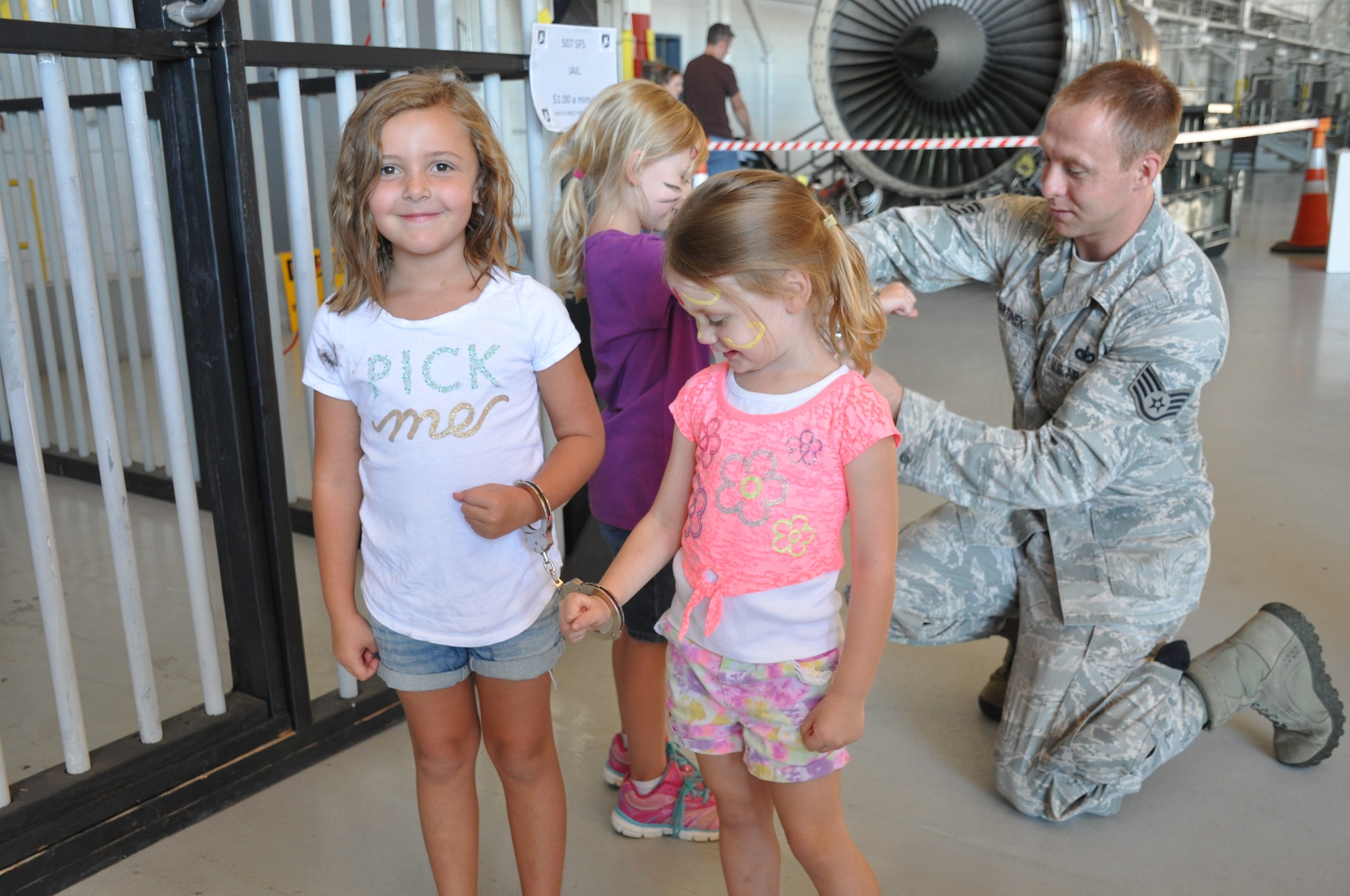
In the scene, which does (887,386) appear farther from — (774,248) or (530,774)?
(530,774)

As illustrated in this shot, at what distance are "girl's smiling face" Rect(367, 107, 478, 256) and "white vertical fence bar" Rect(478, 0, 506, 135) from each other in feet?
2.93

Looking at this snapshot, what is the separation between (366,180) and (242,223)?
62 cm

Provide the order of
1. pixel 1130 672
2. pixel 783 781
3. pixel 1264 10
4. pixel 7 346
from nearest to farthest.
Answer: pixel 783 781 → pixel 7 346 → pixel 1130 672 → pixel 1264 10

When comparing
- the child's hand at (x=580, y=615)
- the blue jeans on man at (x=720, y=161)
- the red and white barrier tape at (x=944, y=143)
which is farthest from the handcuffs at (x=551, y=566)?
Result: the blue jeans on man at (x=720, y=161)

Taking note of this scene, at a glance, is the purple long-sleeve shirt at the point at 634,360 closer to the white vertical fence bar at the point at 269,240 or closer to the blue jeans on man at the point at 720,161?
the white vertical fence bar at the point at 269,240

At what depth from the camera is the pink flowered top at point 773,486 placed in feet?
3.94

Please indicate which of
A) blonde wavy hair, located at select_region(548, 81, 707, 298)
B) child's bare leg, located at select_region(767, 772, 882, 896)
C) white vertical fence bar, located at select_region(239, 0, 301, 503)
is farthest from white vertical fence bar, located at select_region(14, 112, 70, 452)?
child's bare leg, located at select_region(767, 772, 882, 896)

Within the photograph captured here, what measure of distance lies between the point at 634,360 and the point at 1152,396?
3.01 ft

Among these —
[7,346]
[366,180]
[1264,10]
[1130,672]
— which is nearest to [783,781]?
[366,180]

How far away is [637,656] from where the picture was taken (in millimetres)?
1824

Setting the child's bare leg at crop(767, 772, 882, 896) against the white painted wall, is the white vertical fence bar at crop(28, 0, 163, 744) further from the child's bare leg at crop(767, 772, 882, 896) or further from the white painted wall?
the white painted wall

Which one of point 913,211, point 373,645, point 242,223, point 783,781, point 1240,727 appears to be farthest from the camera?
point 913,211

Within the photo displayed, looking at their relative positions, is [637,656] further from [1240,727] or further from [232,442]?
[1240,727]

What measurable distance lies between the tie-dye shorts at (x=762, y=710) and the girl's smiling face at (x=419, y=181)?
1.94 feet
